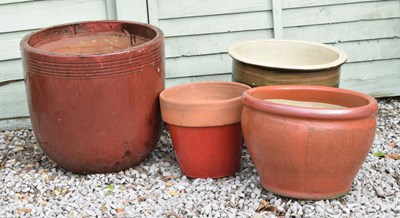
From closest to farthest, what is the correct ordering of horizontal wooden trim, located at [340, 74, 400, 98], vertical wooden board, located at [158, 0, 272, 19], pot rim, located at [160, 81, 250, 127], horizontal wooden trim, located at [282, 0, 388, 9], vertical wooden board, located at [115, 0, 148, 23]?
pot rim, located at [160, 81, 250, 127] → vertical wooden board, located at [115, 0, 148, 23] → vertical wooden board, located at [158, 0, 272, 19] → horizontal wooden trim, located at [282, 0, 388, 9] → horizontal wooden trim, located at [340, 74, 400, 98]

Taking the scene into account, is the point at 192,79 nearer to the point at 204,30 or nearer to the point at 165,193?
the point at 204,30

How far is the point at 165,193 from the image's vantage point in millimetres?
3414

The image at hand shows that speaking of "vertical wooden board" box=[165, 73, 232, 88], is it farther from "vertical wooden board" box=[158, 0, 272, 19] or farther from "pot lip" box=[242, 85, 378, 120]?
"pot lip" box=[242, 85, 378, 120]

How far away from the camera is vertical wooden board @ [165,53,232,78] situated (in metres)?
4.36

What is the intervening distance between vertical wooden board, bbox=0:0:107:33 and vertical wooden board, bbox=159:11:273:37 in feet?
→ 1.43

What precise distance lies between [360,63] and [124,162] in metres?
1.89

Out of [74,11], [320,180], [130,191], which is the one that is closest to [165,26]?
[74,11]

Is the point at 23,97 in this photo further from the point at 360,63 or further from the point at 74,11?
the point at 360,63

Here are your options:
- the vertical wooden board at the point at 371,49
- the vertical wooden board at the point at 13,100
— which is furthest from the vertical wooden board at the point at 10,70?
the vertical wooden board at the point at 371,49

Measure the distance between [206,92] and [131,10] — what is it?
771 mm

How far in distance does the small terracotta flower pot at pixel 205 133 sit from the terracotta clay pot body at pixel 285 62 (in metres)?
0.12

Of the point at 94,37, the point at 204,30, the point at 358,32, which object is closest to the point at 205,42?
the point at 204,30

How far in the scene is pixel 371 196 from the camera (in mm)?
3330

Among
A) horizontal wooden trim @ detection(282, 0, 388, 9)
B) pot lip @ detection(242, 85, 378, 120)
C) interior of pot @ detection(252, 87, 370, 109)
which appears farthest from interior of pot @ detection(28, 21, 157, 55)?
horizontal wooden trim @ detection(282, 0, 388, 9)
